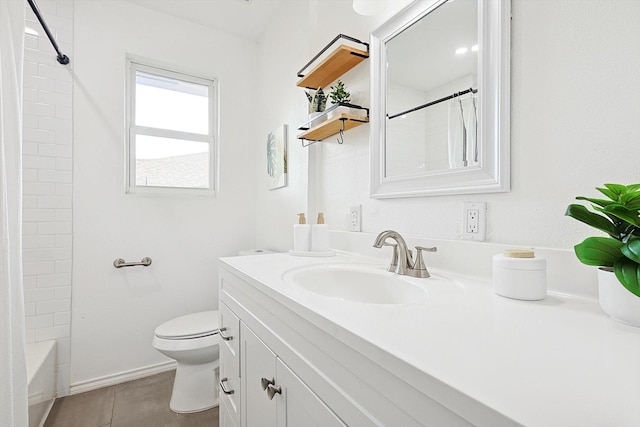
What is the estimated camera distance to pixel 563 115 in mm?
743

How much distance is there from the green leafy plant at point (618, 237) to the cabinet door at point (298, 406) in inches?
21.6

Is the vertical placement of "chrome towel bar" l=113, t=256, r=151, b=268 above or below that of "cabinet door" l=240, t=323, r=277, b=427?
above

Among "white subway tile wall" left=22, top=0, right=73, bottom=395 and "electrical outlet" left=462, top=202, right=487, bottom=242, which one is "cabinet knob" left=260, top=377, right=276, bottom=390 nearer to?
"electrical outlet" left=462, top=202, right=487, bottom=242

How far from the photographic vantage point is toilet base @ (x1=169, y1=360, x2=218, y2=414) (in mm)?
1691

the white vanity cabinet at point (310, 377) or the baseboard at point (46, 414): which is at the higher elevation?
the white vanity cabinet at point (310, 377)

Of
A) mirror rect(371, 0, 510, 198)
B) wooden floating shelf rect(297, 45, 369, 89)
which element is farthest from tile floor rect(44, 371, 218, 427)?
wooden floating shelf rect(297, 45, 369, 89)

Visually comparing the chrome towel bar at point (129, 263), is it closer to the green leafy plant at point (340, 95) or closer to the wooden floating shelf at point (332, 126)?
the wooden floating shelf at point (332, 126)

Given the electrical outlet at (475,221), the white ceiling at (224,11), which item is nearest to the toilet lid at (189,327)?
the electrical outlet at (475,221)

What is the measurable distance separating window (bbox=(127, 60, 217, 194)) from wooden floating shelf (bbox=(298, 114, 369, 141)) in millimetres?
1107

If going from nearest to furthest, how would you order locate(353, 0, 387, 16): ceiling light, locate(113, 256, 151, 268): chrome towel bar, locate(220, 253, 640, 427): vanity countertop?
locate(220, 253, 640, 427): vanity countertop
locate(353, 0, 387, 16): ceiling light
locate(113, 256, 151, 268): chrome towel bar

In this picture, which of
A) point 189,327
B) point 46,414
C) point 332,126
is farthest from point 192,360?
point 332,126

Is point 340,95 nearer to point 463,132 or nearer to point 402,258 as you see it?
point 463,132

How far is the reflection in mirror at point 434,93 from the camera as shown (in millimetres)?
958

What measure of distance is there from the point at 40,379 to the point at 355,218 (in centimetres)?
180
